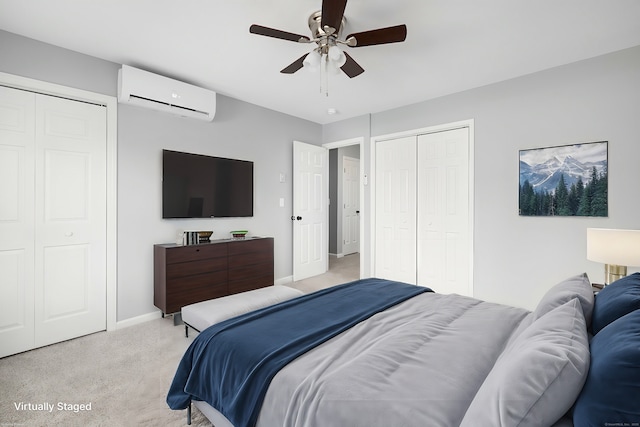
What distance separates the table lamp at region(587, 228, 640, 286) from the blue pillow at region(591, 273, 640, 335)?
778mm

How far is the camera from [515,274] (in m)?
3.32

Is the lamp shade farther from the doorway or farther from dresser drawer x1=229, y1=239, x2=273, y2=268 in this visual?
the doorway

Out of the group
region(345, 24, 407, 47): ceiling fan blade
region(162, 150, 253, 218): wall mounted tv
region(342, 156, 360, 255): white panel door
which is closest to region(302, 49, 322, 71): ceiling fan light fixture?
region(345, 24, 407, 47): ceiling fan blade

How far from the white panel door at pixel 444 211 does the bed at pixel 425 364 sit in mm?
2026

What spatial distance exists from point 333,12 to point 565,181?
2.75 meters

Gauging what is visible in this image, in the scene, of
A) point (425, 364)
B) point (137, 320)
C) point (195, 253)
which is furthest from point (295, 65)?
point (137, 320)

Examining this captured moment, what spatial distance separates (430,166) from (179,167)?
3097 millimetres

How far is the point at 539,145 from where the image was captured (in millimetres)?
3158

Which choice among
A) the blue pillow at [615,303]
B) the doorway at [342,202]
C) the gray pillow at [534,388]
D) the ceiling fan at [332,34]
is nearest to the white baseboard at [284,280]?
the doorway at [342,202]

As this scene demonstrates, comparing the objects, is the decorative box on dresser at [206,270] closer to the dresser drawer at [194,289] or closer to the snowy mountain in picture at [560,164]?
the dresser drawer at [194,289]

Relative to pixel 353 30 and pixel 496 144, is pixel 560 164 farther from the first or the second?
pixel 353 30

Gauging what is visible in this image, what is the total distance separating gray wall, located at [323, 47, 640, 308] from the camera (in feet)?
8.91

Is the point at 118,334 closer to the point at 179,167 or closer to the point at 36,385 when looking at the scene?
the point at 36,385

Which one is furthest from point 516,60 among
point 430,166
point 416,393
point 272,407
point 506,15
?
point 272,407
